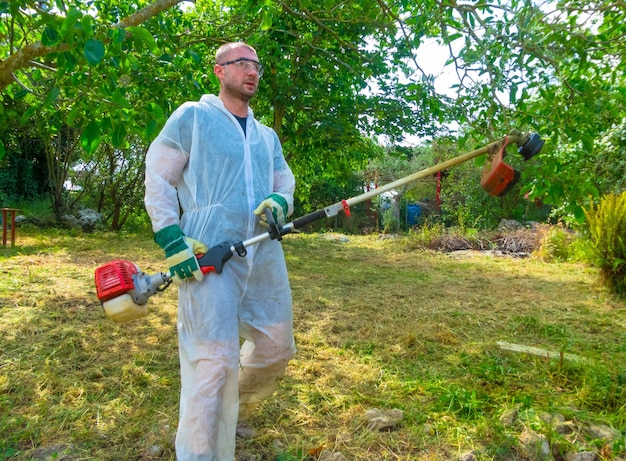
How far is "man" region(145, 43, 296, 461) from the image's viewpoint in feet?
6.79

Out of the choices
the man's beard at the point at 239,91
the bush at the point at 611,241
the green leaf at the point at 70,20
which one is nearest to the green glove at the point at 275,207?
the man's beard at the point at 239,91

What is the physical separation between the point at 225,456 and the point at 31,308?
3406 mm

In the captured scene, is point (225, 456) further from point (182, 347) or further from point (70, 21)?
point (70, 21)

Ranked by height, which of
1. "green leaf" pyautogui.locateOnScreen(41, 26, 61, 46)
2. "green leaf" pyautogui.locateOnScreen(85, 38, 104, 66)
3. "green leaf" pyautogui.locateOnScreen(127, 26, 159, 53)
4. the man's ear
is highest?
"green leaf" pyautogui.locateOnScreen(41, 26, 61, 46)

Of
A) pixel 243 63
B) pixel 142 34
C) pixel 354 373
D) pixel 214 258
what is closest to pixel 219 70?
pixel 243 63

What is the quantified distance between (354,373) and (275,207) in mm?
1603

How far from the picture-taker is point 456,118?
12.0ft

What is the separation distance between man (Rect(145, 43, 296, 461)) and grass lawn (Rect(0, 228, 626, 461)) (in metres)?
0.43

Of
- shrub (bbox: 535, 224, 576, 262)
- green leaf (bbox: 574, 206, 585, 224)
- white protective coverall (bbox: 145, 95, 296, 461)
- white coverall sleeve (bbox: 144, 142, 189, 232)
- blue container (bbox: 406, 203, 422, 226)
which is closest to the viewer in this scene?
white protective coverall (bbox: 145, 95, 296, 461)

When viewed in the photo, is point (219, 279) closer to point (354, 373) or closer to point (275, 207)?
point (275, 207)

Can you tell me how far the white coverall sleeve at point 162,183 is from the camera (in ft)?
7.11

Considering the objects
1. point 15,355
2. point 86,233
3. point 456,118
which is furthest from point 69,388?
point 86,233

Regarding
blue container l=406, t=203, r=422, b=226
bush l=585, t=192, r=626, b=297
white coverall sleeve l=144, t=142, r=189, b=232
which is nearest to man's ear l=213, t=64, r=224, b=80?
white coverall sleeve l=144, t=142, r=189, b=232

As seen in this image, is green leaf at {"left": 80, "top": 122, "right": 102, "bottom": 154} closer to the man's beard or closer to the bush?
the man's beard
